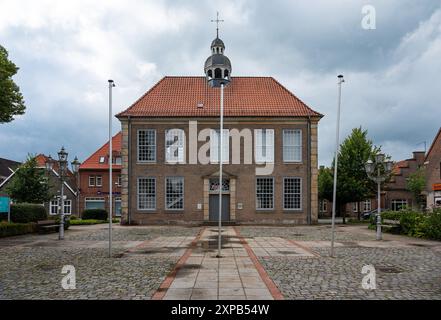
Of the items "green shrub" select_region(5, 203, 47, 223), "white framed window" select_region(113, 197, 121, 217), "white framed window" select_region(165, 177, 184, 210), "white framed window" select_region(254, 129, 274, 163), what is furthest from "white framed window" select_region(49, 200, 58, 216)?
"white framed window" select_region(254, 129, 274, 163)

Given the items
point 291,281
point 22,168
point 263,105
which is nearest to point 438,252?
point 291,281

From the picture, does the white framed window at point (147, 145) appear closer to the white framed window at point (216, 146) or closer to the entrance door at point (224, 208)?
the white framed window at point (216, 146)

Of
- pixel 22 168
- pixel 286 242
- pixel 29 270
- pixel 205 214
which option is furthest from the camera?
pixel 22 168

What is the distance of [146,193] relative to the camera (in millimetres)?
31688

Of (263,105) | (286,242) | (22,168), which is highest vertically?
(263,105)

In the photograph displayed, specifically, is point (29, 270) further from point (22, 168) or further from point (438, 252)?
point (22, 168)

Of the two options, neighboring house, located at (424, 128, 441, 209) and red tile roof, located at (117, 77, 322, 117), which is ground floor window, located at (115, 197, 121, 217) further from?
neighboring house, located at (424, 128, 441, 209)

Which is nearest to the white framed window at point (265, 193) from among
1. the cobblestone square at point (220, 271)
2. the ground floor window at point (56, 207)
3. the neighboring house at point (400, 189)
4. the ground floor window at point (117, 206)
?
the cobblestone square at point (220, 271)

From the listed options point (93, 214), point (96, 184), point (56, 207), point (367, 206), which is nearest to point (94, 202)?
point (96, 184)

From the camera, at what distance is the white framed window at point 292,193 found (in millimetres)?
31547

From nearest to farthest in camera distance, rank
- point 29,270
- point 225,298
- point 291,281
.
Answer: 1. point 225,298
2. point 291,281
3. point 29,270
